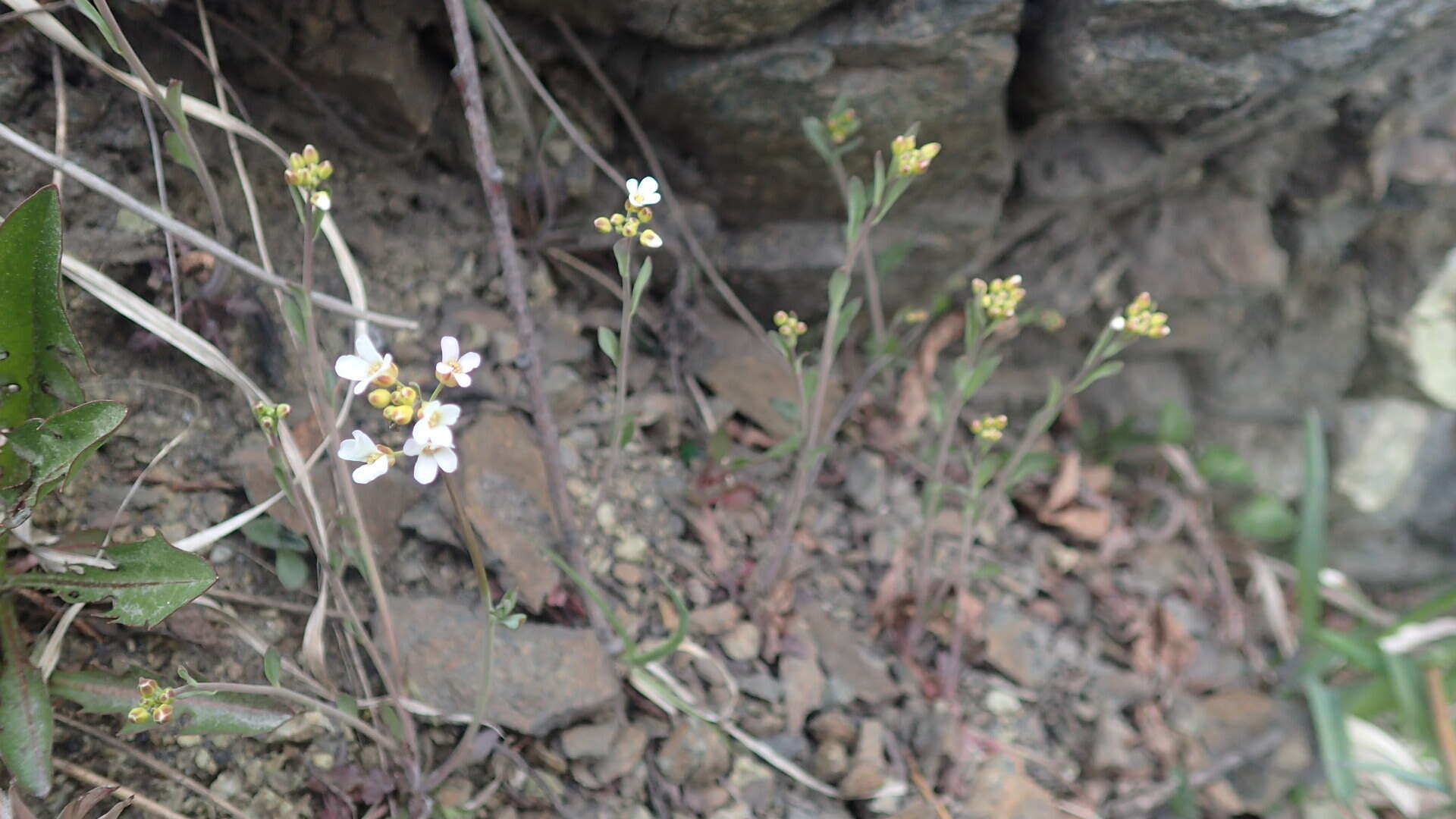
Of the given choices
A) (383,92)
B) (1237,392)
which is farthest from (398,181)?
(1237,392)

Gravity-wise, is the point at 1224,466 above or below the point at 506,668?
below

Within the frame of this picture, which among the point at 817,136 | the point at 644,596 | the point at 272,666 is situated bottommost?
the point at 644,596

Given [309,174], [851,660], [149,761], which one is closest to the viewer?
[309,174]

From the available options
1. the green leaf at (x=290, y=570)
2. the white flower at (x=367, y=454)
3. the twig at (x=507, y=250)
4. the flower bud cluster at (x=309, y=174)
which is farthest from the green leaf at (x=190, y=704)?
the flower bud cluster at (x=309, y=174)

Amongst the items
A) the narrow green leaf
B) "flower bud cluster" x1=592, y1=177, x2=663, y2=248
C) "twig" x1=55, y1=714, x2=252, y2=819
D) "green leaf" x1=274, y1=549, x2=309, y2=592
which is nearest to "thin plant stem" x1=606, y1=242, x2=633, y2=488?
"flower bud cluster" x1=592, y1=177, x2=663, y2=248

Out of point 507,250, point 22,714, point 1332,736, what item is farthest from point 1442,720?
point 22,714

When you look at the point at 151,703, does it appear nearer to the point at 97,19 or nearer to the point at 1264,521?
the point at 97,19

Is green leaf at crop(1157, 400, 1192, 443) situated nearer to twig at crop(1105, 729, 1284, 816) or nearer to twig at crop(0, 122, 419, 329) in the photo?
twig at crop(1105, 729, 1284, 816)
